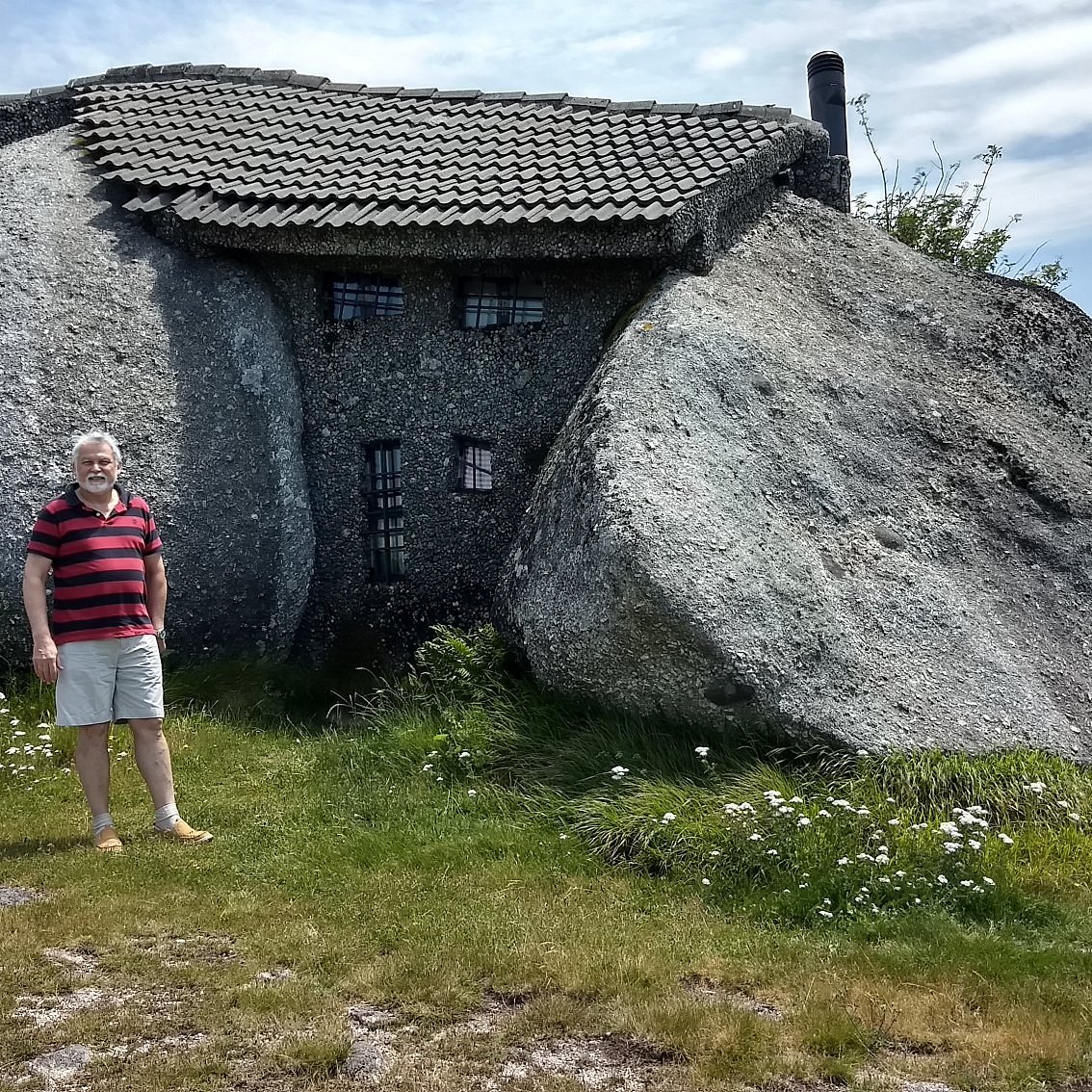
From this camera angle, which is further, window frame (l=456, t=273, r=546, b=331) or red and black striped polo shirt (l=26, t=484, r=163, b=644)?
window frame (l=456, t=273, r=546, b=331)

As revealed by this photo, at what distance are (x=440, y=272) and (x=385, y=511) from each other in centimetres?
187

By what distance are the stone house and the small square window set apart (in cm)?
1

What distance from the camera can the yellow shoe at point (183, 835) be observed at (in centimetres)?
529

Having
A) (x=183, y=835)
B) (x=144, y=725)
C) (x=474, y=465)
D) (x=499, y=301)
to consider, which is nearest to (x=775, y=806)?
(x=183, y=835)

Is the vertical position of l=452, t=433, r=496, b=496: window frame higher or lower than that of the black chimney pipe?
lower

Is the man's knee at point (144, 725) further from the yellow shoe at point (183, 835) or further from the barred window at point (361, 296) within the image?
the barred window at point (361, 296)

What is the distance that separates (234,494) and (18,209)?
278 centimetres

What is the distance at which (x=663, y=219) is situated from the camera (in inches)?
293

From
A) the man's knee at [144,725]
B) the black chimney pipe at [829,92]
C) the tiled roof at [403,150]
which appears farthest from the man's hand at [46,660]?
the black chimney pipe at [829,92]

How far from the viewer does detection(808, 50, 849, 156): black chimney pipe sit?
13.0 meters

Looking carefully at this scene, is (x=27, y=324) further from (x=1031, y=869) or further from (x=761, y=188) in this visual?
(x=1031, y=869)

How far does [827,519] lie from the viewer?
6.55m

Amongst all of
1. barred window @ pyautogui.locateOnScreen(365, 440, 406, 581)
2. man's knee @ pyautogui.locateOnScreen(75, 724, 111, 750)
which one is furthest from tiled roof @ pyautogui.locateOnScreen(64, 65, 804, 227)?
man's knee @ pyautogui.locateOnScreen(75, 724, 111, 750)

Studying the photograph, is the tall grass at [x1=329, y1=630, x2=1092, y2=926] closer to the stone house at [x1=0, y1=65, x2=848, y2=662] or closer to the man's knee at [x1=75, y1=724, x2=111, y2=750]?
the man's knee at [x1=75, y1=724, x2=111, y2=750]
